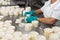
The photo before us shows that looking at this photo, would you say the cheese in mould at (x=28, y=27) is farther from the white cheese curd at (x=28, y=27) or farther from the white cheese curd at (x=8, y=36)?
the white cheese curd at (x=8, y=36)

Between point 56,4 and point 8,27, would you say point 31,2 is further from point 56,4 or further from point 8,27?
point 8,27

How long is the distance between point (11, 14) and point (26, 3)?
7.33 ft

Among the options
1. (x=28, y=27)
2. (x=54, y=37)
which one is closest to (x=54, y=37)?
(x=54, y=37)

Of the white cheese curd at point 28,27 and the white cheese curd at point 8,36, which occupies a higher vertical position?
the white cheese curd at point 8,36

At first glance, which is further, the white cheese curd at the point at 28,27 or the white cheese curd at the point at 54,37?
the white cheese curd at the point at 28,27

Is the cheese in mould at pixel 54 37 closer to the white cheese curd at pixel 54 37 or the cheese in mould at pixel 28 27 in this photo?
the white cheese curd at pixel 54 37

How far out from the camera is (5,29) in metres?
1.93

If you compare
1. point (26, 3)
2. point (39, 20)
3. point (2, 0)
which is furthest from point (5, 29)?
point (26, 3)

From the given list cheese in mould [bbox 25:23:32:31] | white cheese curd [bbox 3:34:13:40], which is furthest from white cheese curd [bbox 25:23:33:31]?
white cheese curd [bbox 3:34:13:40]

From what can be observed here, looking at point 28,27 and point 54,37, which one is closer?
point 54,37

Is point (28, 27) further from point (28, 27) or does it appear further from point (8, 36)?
point (8, 36)

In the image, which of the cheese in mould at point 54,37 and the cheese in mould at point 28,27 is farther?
the cheese in mould at point 28,27

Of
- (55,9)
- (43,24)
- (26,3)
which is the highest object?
(55,9)

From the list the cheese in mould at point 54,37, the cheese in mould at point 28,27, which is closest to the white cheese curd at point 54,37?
the cheese in mould at point 54,37
